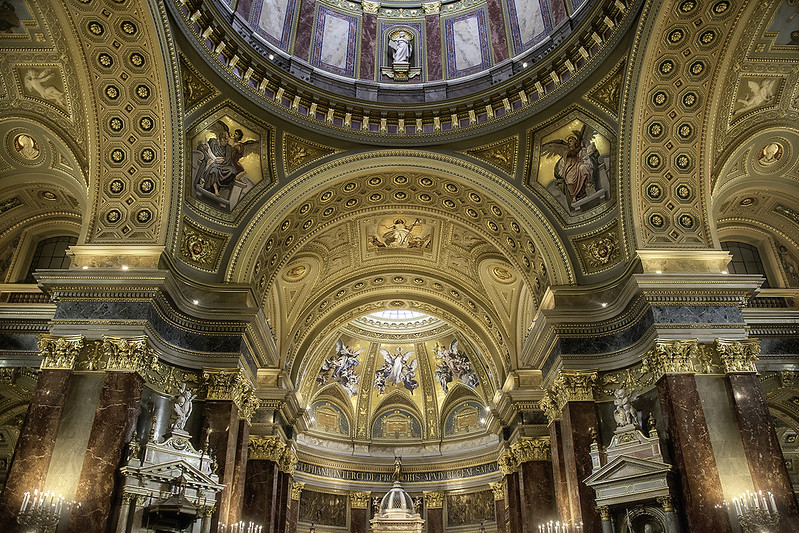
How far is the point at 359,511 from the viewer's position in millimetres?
27391

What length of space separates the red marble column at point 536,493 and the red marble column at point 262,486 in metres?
7.51

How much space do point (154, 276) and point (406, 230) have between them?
9.50 metres

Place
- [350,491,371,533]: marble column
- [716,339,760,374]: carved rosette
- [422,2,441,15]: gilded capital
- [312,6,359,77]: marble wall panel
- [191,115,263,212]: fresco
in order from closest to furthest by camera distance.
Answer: [716,339,760,374]: carved rosette, [191,115,263,212]: fresco, [312,6,359,77]: marble wall panel, [422,2,441,15]: gilded capital, [350,491,371,533]: marble column

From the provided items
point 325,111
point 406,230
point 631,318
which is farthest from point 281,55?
point 631,318

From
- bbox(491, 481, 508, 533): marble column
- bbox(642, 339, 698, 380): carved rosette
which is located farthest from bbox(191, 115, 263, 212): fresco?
bbox(491, 481, 508, 533): marble column

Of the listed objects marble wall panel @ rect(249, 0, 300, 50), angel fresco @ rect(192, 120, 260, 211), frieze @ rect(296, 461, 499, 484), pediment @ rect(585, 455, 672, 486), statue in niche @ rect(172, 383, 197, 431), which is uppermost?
marble wall panel @ rect(249, 0, 300, 50)

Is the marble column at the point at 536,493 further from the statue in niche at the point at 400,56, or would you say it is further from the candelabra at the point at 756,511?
the statue in niche at the point at 400,56

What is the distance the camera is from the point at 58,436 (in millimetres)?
11008

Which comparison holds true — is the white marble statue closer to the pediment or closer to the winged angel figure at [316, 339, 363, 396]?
the pediment

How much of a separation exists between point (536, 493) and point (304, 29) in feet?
49.9

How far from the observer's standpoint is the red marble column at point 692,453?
10.5 metres

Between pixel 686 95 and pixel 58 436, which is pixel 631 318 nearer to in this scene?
pixel 686 95

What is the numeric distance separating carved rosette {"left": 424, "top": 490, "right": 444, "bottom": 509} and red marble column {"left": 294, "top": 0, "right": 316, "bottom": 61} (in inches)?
784

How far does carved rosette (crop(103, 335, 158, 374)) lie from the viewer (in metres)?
11.7
